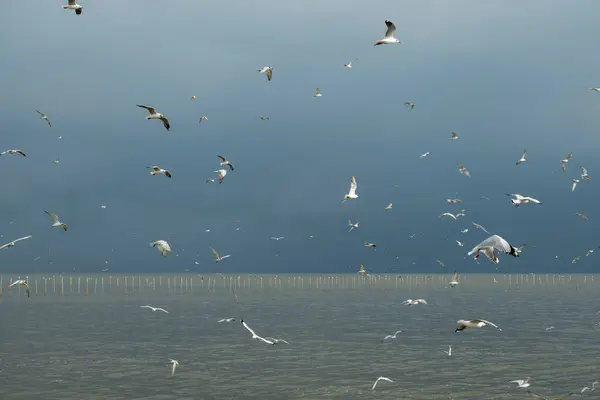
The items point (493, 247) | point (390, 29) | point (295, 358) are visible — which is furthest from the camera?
point (295, 358)

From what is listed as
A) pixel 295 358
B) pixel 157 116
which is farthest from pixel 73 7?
pixel 295 358

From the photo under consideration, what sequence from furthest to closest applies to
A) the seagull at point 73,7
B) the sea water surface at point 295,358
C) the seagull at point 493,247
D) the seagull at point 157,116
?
the sea water surface at point 295,358
the seagull at point 157,116
the seagull at point 73,7
the seagull at point 493,247

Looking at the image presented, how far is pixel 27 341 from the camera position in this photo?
70.3m

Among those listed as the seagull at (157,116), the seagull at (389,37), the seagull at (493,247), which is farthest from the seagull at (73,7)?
the seagull at (493,247)

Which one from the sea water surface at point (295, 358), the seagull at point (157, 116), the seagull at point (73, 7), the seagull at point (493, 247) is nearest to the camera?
the seagull at point (493, 247)

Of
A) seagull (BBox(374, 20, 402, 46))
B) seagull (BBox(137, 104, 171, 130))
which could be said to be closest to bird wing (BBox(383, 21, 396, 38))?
seagull (BBox(374, 20, 402, 46))

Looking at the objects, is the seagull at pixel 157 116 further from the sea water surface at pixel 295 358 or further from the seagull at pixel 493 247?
the seagull at pixel 493 247

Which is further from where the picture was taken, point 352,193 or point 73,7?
point 352,193

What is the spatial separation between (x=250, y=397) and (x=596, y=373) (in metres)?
23.9

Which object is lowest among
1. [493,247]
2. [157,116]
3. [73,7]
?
[493,247]

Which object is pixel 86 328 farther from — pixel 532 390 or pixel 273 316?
pixel 532 390

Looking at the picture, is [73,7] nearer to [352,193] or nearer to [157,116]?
[157,116]

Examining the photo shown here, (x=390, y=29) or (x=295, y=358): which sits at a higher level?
(x=390, y=29)

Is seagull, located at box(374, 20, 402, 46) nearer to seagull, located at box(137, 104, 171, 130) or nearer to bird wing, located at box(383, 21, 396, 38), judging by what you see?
bird wing, located at box(383, 21, 396, 38)
